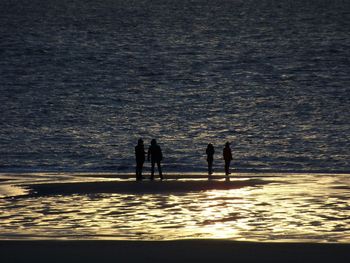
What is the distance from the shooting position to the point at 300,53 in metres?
105

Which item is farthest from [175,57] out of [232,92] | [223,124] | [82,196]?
[82,196]

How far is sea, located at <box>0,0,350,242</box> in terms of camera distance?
74.1 ft

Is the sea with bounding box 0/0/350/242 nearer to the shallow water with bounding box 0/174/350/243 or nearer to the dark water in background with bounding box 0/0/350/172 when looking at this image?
the shallow water with bounding box 0/174/350/243

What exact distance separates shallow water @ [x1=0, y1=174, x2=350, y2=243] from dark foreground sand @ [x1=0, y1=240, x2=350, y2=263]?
0.83 m

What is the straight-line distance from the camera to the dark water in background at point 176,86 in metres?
53.1

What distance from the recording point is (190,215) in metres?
22.7

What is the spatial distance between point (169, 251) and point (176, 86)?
6789 centimetres

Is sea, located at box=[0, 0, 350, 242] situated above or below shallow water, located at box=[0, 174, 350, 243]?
above

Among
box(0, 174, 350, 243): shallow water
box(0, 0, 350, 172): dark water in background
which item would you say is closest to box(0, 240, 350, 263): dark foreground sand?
box(0, 174, 350, 243): shallow water

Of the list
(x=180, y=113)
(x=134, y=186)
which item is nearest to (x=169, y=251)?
(x=134, y=186)

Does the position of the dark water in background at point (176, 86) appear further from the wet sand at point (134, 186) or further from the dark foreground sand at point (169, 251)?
the dark foreground sand at point (169, 251)

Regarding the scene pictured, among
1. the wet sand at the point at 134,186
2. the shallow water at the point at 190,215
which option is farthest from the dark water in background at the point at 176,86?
the shallow water at the point at 190,215

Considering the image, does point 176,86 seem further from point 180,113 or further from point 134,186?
point 134,186

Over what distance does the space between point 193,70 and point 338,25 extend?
38.8 metres
